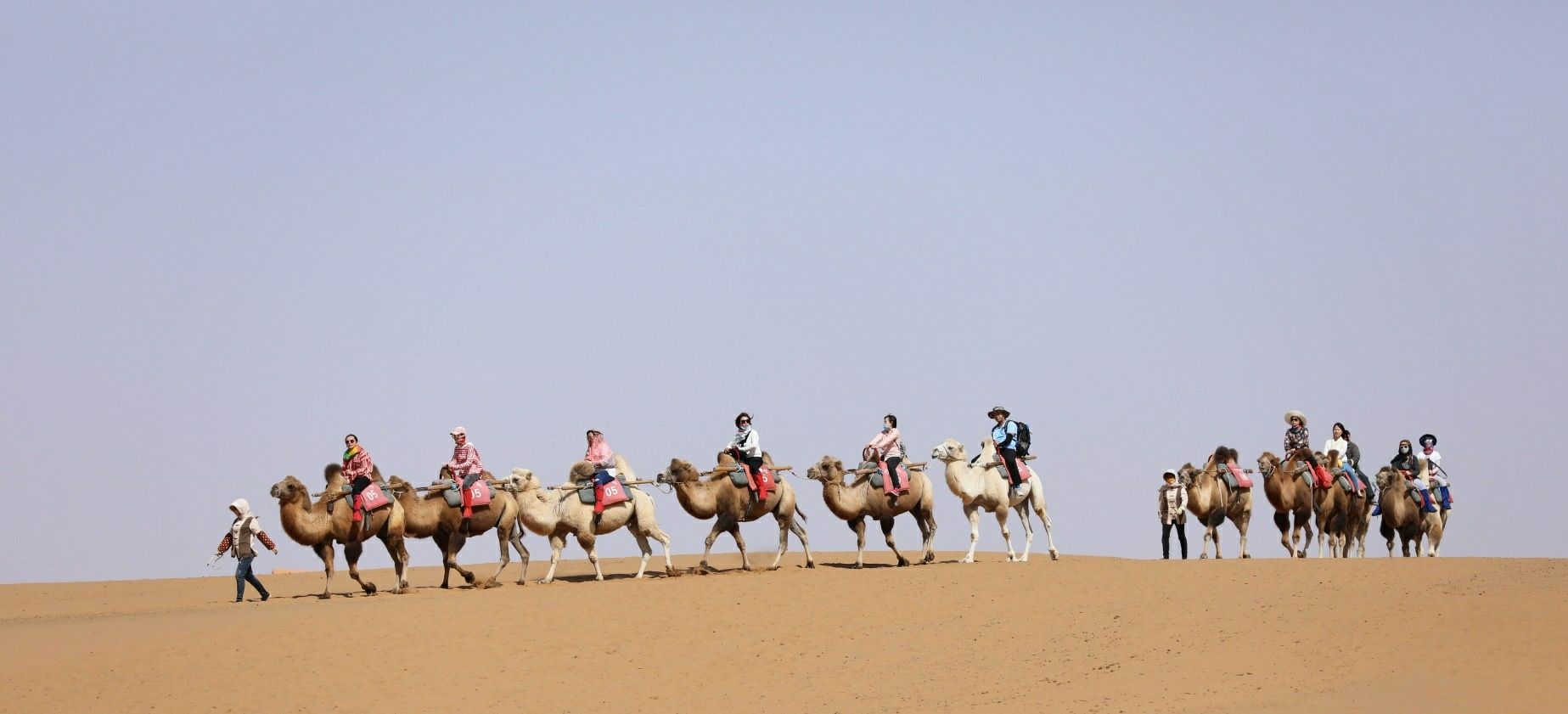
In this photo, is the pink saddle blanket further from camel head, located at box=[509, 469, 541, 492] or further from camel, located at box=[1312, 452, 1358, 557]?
camel, located at box=[1312, 452, 1358, 557]

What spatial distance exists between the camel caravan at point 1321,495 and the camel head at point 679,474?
8.06m

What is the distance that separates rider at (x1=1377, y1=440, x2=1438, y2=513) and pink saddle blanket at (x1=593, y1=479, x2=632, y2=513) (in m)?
13.9

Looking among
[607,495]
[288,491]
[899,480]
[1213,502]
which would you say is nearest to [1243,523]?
[1213,502]

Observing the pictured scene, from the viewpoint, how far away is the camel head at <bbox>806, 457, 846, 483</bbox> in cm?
2825

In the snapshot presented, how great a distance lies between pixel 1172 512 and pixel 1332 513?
3.36m

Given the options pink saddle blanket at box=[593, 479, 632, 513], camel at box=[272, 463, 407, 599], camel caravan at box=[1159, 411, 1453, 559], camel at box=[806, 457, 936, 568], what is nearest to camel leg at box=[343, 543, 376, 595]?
camel at box=[272, 463, 407, 599]

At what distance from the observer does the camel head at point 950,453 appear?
28094 mm

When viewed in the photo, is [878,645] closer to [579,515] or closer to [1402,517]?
[579,515]

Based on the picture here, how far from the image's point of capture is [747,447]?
27391mm

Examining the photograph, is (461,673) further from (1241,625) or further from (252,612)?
(1241,625)

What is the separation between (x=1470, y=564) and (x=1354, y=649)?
7080mm

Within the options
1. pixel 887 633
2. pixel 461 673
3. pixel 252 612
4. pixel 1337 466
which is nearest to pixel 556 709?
pixel 461 673

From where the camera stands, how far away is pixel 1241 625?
20.5 meters

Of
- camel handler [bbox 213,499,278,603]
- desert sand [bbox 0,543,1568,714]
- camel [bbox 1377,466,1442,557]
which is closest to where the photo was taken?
desert sand [bbox 0,543,1568,714]
